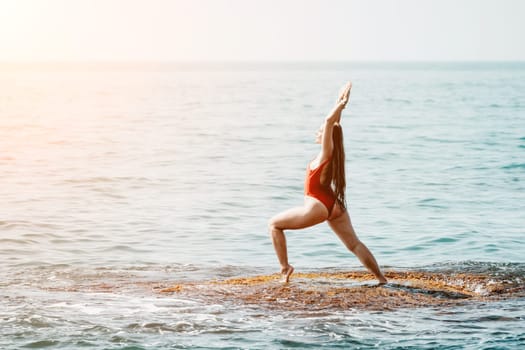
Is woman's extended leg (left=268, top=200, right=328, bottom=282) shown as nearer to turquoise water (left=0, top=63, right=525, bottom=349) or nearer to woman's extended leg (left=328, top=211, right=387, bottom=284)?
woman's extended leg (left=328, top=211, right=387, bottom=284)

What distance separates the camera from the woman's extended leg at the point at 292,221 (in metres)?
10.4

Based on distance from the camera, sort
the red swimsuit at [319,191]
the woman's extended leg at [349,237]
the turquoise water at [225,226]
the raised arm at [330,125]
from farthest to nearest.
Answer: the woman's extended leg at [349,237], the red swimsuit at [319,191], the raised arm at [330,125], the turquoise water at [225,226]

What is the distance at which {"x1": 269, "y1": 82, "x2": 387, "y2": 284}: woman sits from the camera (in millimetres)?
10219

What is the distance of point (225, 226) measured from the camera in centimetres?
1791

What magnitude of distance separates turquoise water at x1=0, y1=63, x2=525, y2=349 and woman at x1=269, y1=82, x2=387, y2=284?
1.05 m

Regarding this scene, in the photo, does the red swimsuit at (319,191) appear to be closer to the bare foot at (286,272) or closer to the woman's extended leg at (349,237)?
the woman's extended leg at (349,237)

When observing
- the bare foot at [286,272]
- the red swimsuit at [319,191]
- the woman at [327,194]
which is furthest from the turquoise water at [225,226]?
the red swimsuit at [319,191]

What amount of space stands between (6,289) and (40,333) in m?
2.11

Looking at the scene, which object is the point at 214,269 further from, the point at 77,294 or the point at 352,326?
the point at 352,326

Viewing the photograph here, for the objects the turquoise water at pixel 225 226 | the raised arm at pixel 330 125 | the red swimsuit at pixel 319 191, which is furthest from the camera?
the red swimsuit at pixel 319 191

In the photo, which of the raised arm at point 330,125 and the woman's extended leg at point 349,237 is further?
the woman's extended leg at point 349,237

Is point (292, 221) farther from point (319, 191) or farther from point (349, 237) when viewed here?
point (349, 237)

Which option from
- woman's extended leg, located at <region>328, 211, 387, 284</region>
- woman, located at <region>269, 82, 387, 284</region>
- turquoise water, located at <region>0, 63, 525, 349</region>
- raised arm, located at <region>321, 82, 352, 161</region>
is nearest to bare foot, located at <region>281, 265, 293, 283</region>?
woman, located at <region>269, 82, 387, 284</region>

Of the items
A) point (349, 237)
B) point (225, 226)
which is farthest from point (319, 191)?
point (225, 226)
